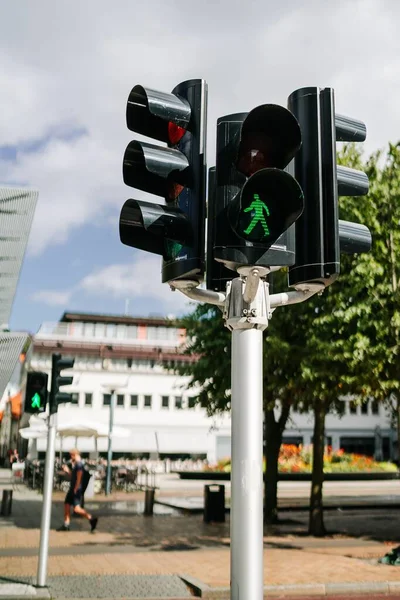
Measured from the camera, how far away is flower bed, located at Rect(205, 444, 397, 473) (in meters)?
41.0

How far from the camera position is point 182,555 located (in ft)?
44.7

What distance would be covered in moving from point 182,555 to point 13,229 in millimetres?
10819

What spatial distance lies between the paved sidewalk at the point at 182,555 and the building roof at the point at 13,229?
682 cm

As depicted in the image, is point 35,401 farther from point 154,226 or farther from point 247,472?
point 247,472

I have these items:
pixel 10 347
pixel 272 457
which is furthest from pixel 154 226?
pixel 272 457

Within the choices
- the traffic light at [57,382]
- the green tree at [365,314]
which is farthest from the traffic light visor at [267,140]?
the green tree at [365,314]

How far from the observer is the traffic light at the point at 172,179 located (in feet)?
10.3

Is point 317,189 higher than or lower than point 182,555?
higher

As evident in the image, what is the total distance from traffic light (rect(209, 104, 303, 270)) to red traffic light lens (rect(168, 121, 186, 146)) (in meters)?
0.31

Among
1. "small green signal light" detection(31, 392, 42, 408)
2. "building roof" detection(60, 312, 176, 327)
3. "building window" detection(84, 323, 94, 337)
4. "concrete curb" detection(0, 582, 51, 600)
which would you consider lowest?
"concrete curb" detection(0, 582, 51, 600)

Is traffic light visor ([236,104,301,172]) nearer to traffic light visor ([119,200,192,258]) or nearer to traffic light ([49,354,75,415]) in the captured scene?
traffic light visor ([119,200,192,258])

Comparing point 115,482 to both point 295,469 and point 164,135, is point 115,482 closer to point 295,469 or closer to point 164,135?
point 295,469

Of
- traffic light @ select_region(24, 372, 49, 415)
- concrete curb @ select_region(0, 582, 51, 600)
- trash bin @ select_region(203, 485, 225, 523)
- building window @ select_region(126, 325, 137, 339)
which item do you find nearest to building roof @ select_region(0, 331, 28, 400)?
concrete curb @ select_region(0, 582, 51, 600)

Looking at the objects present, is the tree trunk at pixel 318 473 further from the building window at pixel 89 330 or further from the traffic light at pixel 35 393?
the building window at pixel 89 330
